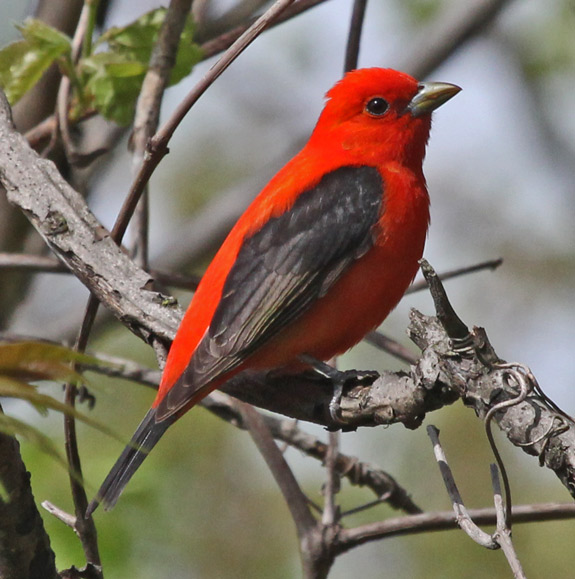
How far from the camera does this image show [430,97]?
574 cm

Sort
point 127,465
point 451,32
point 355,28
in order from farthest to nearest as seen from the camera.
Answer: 1. point 451,32
2. point 355,28
3. point 127,465

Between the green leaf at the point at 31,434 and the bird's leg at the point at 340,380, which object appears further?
the bird's leg at the point at 340,380

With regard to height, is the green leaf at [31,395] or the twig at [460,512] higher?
the green leaf at [31,395]

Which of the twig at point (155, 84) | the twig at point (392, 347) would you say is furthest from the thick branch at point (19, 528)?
the twig at point (392, 347)

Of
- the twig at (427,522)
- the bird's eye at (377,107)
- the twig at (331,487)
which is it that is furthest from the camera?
the bird's eye at (377,107)

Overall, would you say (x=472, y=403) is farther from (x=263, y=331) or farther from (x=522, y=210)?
(x=522, y=210)

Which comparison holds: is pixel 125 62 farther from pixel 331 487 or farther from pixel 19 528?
pixel 19 528

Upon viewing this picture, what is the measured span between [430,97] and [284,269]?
1698 millimetres

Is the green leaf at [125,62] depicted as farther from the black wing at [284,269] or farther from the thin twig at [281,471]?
the thin twig at [281,471]

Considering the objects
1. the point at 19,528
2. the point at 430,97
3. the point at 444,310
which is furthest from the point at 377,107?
the point at 19,528

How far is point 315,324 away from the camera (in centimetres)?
479

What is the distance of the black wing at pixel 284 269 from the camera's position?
4.32 metres

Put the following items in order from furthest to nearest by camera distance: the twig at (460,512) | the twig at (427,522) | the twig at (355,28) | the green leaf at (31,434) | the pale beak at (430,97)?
the pale beak at (430,97)
the twig at (355,28)
the twig at (427,522)
the twig at (460,512)
the green leaf at (31,434)

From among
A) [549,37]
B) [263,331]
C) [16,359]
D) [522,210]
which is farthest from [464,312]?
[16,359]
